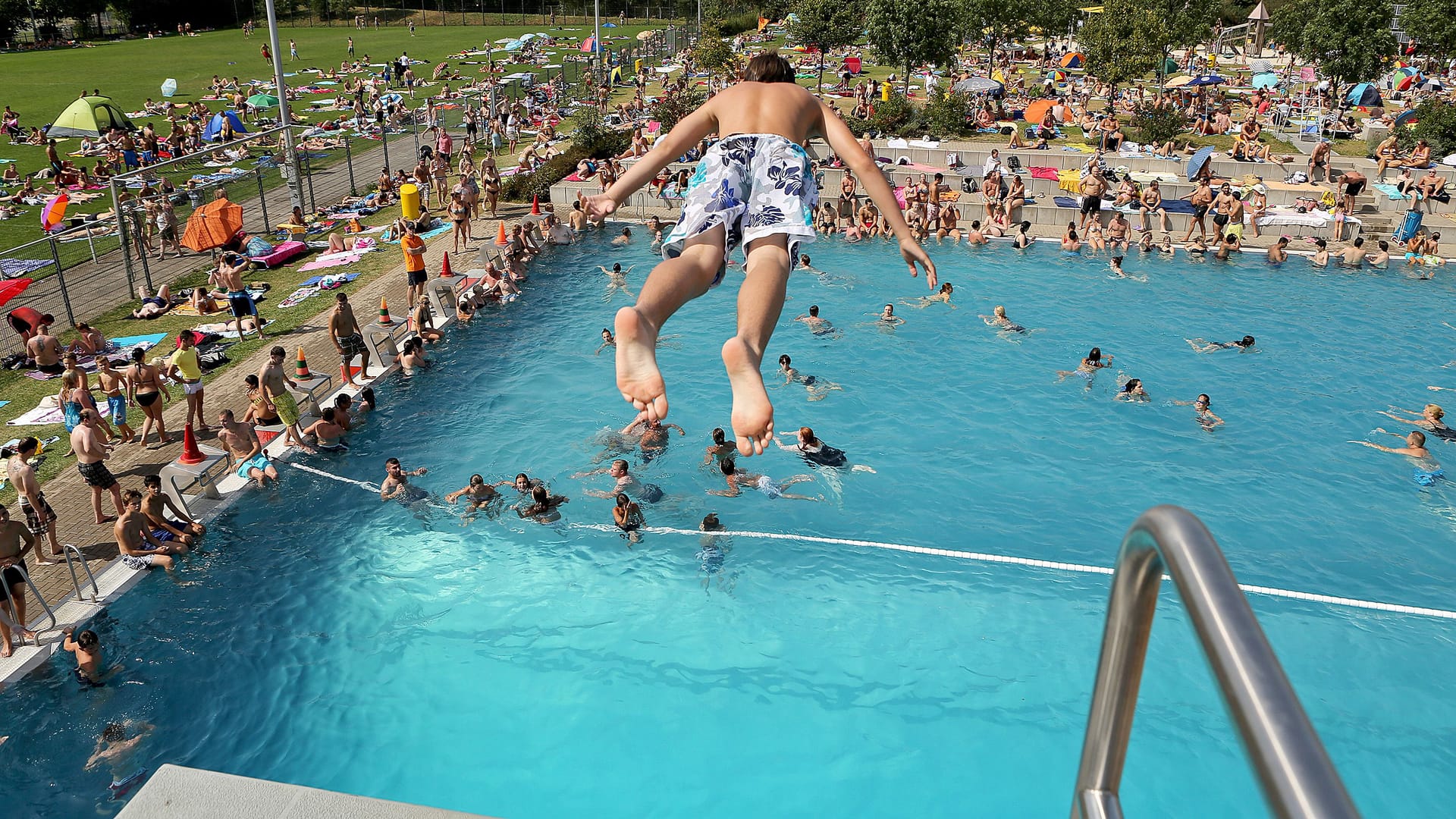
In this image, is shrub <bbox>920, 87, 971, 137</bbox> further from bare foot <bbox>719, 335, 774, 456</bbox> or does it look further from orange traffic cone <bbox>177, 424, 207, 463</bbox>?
bare foot <bbox>719, 335, 774, 456</bbox>

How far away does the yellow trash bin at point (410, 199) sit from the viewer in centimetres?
2328

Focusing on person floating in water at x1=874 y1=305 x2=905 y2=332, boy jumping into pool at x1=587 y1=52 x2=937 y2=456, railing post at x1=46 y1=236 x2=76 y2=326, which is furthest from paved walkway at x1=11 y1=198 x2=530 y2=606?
person floating in water at x1=874 y1=305 x2=905 y2=332

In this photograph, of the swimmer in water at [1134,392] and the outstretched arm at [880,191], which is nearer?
the outstretched arm at [880,191]

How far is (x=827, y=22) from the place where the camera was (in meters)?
46.9

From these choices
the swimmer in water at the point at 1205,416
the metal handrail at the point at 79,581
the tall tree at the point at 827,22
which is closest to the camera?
the metal handrail at the point at 79,581

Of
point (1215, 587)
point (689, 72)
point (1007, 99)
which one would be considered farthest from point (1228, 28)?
point (1215, 587)

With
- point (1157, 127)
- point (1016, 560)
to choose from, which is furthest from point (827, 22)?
point (1016, 560)

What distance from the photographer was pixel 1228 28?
6388 centimetres

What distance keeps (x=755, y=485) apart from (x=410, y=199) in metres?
13.6

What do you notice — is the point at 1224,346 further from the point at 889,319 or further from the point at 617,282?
the point at 617,282

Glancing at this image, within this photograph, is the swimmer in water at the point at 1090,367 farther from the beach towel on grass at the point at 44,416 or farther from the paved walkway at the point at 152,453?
the beach towel on grass at the point at 44,416

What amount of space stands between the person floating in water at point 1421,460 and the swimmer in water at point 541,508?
40.6ft

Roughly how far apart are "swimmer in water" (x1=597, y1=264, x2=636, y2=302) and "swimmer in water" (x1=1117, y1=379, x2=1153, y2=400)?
33.2 feet

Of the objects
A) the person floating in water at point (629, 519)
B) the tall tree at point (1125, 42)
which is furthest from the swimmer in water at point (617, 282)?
the tall tree at point (1125, 42)
